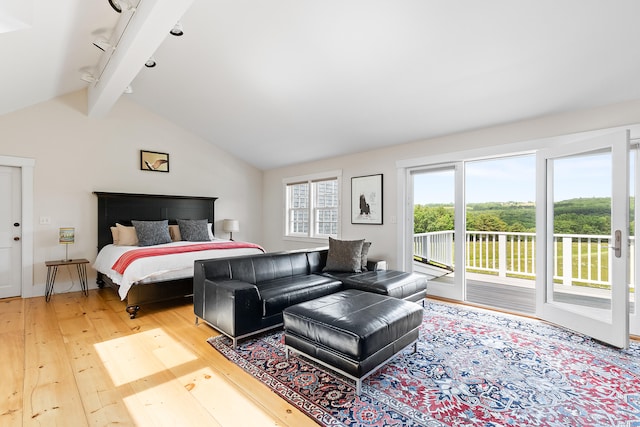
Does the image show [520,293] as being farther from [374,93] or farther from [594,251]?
[374,93]

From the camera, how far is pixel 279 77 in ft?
12.7

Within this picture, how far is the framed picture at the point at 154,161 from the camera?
557 cm

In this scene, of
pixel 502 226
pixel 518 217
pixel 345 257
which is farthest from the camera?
pixel 502 226

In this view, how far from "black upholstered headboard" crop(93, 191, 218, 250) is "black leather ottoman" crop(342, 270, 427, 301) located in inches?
148

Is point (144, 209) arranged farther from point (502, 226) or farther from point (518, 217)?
point (518, 217)

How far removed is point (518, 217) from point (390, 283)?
3.64 meters

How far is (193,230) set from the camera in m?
5.51

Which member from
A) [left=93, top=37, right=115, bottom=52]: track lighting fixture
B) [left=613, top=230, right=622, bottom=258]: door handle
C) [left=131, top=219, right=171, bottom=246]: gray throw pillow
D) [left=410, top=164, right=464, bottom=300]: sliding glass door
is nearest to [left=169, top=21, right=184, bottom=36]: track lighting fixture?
[left=93, top=37, right=115, bottom=52]: track lighting fixture

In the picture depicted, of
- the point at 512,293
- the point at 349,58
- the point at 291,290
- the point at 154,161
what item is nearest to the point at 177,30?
the point at 349,58

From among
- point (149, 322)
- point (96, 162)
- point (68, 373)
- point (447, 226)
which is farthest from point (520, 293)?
point (96, 162)

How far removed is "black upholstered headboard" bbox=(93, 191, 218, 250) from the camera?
200 inches

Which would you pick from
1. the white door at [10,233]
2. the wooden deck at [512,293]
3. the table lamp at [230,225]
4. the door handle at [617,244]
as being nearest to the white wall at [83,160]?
the white door at [10,233]

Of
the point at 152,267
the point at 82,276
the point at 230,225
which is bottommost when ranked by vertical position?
the point at 82,276

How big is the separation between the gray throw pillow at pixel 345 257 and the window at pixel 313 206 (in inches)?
61.9
